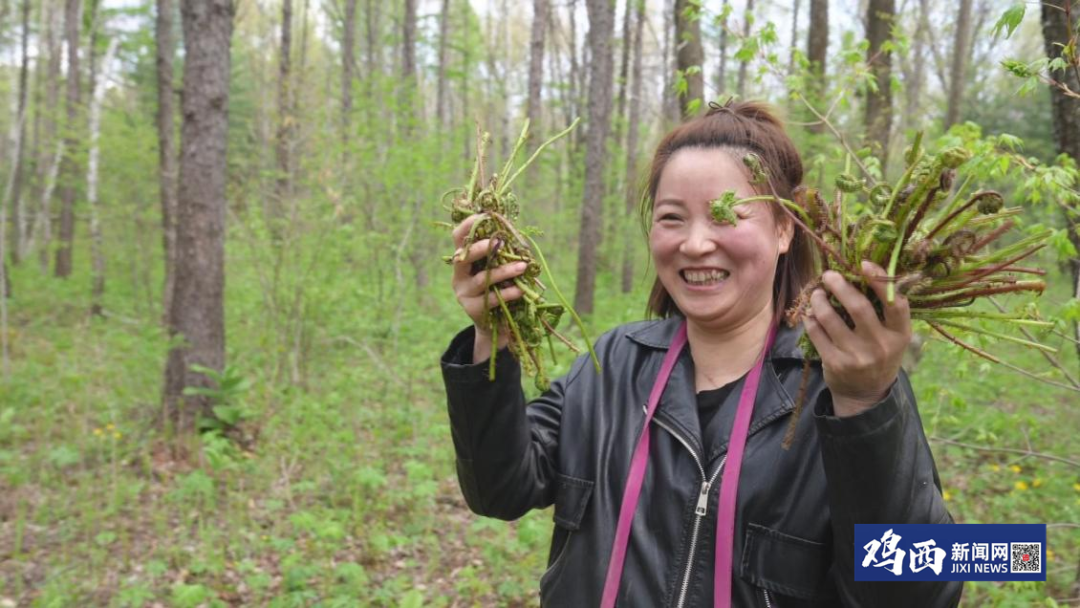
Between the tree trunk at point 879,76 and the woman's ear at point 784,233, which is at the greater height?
the tree trunk at point 879,76

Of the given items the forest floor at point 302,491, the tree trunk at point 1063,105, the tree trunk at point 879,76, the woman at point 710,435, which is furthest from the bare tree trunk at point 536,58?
the woman at point 710,435

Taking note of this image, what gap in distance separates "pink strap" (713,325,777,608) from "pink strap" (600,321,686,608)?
0.63 feet

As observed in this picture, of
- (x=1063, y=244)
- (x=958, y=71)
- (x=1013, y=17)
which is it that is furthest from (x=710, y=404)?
(x=958, y=71)

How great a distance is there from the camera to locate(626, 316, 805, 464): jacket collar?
1.39 metres

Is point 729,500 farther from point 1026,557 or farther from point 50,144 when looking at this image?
point 50,144

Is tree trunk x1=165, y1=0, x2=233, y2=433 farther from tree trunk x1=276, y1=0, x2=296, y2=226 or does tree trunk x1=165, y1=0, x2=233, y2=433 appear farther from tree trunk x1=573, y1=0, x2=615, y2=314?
tree trunk x1=573, y1=0, x2=615, y2=314

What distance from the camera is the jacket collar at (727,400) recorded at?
1386mm

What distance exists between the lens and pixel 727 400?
147 centimetres

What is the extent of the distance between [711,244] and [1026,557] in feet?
3.64

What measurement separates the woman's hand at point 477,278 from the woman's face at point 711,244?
35cm

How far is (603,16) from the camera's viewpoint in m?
9.47

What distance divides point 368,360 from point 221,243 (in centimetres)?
275

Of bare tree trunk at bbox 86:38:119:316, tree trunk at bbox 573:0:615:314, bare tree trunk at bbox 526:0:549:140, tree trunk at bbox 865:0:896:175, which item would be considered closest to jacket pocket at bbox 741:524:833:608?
tree trunk at bbox 865:0:896:175

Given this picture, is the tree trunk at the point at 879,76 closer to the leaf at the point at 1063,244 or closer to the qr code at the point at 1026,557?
the leaf at the point at 1063,244
